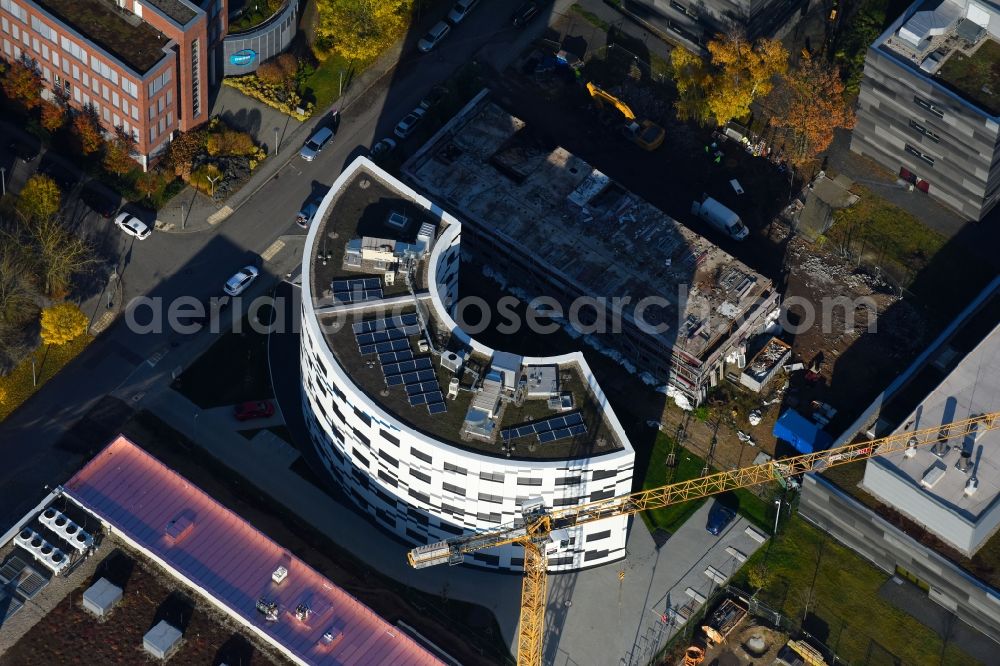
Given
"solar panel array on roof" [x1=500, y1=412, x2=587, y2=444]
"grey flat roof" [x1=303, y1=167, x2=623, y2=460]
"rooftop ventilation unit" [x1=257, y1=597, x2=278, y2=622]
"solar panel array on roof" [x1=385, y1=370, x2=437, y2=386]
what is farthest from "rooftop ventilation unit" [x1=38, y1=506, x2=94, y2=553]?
"solar panel array on roof" [x1=500, y1=412, x2=587, y2=444]

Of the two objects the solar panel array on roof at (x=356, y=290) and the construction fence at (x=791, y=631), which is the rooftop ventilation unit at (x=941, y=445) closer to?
the construction fence at (x=791, y=631)

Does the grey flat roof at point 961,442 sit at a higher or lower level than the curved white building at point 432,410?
higher

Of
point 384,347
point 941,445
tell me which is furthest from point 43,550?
point 941,445

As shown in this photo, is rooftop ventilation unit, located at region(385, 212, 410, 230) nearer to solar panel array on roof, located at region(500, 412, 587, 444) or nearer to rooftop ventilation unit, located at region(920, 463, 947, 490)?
solar panel array on roof, located at region(500, 412, 587, 444)

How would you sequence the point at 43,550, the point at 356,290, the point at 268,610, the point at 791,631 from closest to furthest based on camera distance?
the point at 268,610 < the point at 43,550 < the point at 791,631 < the point at 356,290

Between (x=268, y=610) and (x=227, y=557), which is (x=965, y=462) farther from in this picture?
(x=227, y=557)

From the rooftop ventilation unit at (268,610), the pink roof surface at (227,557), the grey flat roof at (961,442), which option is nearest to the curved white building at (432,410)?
the pink roof surface at (227,557)

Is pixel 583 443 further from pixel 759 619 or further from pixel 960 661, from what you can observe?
pixel 960 661
